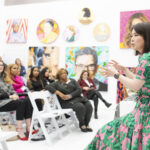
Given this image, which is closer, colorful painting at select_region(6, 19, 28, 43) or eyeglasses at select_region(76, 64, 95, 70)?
eyeglasses at select_region(76, 64, 95, 70)

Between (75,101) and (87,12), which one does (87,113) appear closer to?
(75,101)

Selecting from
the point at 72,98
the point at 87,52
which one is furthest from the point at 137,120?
the point at 87,52

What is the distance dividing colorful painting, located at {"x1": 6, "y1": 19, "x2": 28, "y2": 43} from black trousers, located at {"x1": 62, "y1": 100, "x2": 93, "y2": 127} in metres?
3.40

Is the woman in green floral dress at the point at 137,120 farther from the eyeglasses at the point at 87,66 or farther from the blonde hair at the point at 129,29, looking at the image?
the eyeglasses at the point at 87,66

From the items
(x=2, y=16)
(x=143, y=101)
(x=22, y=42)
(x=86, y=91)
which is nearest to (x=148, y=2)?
(x=86, y=91)

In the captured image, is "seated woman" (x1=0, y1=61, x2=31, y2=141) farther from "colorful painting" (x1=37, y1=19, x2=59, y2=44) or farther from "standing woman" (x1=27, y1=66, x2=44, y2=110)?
"colorful painting" (x1=37, y1=19, x2=59, y2=44)

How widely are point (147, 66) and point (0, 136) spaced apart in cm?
127

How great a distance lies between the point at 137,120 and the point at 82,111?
2.89m

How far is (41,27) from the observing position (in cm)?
703

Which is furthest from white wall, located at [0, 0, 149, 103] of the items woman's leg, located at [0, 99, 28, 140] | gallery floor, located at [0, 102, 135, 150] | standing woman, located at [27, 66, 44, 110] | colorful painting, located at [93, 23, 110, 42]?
woman's leg, located at [0, 99, 28, 140]

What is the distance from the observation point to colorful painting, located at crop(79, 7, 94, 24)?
659 centimetres

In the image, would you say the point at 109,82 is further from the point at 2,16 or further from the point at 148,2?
the point at 2,16

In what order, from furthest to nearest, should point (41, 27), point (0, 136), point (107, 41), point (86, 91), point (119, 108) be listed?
point (41, 27) < point (107, 41) < point (86, 91) < point (119, 108) < point (0, 136)

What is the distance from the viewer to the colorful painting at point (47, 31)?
22.7 ft
